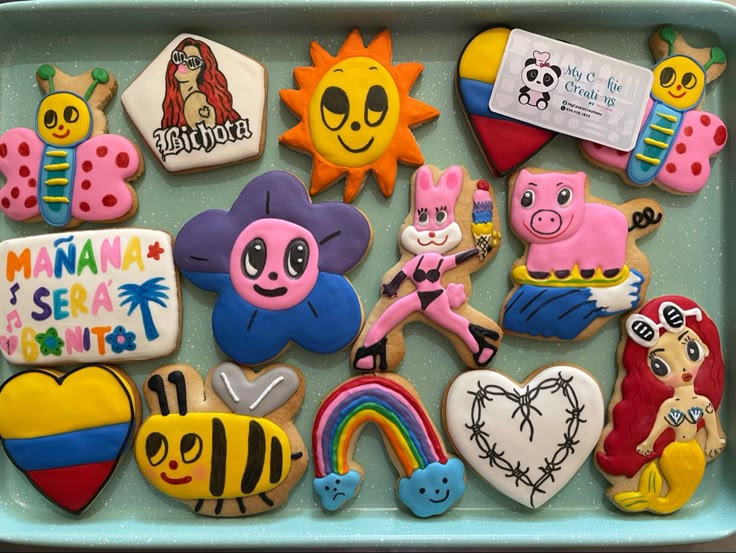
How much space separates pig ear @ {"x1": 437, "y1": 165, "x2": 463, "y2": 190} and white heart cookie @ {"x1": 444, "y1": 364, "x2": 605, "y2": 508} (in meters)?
0.24

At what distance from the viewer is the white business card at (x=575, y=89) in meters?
0.81

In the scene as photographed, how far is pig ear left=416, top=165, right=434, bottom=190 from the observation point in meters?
0.81

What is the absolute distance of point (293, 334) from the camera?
0.80 metres

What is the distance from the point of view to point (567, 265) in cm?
81

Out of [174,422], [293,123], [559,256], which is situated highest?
[293,123]

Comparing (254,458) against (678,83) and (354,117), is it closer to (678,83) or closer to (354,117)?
(354,117)

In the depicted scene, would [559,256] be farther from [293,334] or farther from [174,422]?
[174,422]

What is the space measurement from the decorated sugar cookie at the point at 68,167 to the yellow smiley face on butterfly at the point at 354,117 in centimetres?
25

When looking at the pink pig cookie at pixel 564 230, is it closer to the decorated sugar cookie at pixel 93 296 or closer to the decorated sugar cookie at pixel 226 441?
the decorated sugar cookie at pixel 226 441

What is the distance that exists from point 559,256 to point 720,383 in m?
0.27

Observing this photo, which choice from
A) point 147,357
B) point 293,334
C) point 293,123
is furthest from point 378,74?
point 147,357

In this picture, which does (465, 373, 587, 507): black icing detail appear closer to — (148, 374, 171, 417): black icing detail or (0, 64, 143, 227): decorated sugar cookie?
(148, 374, 171, 417): black icing detail

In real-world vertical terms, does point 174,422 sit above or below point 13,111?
below

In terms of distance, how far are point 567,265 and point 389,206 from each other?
9.4 inches
